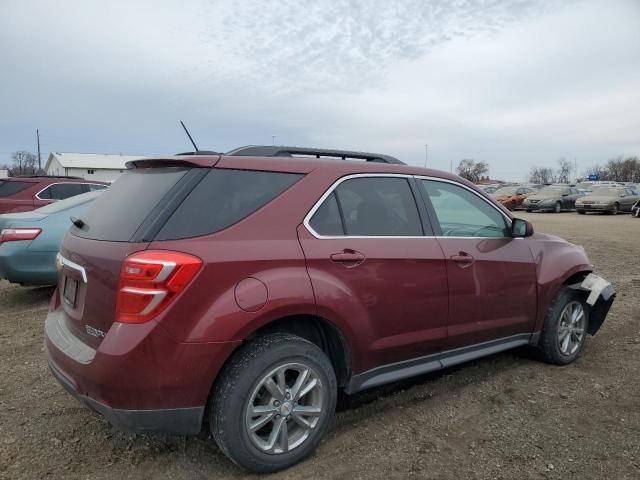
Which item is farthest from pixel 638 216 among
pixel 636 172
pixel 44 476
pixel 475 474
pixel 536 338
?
pixel 636 172

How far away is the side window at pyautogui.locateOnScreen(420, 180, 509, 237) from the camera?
145 inches

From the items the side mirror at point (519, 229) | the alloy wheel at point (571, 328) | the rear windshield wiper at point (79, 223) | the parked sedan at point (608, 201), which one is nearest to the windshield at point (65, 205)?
the rear windshield wiper at point (79, 223)

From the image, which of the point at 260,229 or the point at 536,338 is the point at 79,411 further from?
the point at 536,338

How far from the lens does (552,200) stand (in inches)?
1073

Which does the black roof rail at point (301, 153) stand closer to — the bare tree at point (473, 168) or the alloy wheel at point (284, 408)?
the alloy wheel at point (284, 408)

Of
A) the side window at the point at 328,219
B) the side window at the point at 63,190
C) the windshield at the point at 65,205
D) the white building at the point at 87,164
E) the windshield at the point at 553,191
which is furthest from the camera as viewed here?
the white building at the point at 87,164

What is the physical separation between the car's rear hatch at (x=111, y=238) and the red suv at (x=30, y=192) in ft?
24.2

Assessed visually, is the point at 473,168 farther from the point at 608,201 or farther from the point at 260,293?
the point at 260,293

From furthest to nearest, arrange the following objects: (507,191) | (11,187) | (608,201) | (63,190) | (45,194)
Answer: (507,191)
(608,201)
(63,190)
(45,194)
(11,187)

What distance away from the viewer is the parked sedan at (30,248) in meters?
5.94

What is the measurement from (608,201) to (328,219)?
87.6 feet

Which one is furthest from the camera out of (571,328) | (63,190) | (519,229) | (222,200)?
(63,190)

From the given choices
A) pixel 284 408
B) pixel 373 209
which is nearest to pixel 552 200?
pixel 373 209

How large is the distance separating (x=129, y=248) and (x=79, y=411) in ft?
5.45
